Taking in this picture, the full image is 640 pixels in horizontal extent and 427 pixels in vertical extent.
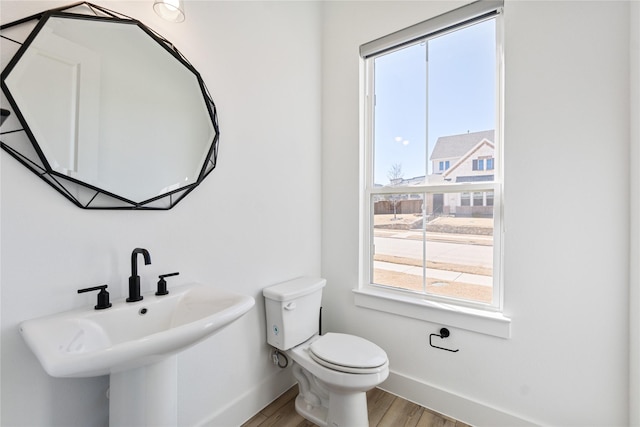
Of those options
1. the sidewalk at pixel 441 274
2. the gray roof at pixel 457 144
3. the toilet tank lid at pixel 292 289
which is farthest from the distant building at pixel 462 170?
the toilet tank lid at pixel 292 289

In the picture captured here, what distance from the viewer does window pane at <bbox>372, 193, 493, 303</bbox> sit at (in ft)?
5.34

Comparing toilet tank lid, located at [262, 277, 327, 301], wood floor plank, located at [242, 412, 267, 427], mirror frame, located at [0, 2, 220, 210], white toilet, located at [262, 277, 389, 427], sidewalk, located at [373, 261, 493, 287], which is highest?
mirror frame, located at [0, 2, 220, 210]

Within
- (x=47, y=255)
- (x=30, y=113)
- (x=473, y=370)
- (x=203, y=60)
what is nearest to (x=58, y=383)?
(x=47, y=255)

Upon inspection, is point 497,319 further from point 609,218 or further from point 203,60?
point 203,60

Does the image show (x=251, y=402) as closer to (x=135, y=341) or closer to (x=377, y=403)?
(x=377, y=403)

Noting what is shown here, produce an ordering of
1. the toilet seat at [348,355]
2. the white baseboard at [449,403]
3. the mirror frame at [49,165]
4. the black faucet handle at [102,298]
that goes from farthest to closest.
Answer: the white baseboard at [449,403], the toilet seat at [348,355], the black faucet handle at [102,298], the mirror frame at [49,165]

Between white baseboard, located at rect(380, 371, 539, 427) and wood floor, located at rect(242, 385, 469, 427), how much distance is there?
0.03m

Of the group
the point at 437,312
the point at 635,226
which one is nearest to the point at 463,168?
the point at 635,226

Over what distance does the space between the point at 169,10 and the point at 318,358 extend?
1718mm

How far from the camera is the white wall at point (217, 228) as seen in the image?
2.95 ft

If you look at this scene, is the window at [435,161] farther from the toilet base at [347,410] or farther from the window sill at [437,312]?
the toilet base at [347,410]

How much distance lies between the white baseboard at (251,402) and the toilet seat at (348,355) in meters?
0.41

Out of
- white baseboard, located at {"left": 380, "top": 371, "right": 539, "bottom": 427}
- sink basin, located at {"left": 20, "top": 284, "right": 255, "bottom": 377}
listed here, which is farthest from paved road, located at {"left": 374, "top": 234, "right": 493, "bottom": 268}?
sink basin, located at {"left": 20, "top": 284, "right": 255, "bottom": 377}

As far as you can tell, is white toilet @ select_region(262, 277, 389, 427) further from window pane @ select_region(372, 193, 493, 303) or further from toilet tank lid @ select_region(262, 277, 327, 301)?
window pane @ select_region(372, 193, 493, 303)
